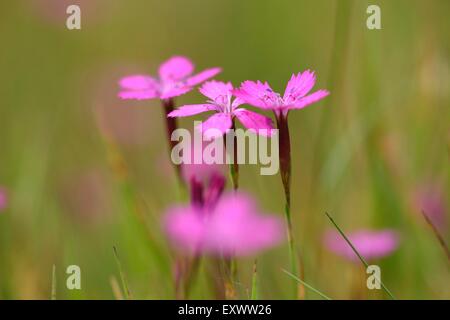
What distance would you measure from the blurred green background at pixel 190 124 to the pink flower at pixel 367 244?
0.04 m

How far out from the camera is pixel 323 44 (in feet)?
7.02

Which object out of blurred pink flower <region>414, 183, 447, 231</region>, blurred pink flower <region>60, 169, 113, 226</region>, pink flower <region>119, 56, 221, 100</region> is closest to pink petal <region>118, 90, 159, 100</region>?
pink flower <region>119, 56, 221, 100</region>

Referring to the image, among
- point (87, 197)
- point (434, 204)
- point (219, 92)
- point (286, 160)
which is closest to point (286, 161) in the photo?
point (286, 160)

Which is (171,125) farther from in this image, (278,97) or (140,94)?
(278,97)

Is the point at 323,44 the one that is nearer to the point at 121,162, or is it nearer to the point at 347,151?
the point at 347,151

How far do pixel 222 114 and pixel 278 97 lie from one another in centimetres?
6

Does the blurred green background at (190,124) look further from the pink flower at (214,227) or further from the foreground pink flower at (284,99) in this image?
the foreground pink flower at (284,99)

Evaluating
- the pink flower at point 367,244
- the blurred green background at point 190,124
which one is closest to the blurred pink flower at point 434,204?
the blurred green background at point 190,124

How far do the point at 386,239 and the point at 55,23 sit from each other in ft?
5.54

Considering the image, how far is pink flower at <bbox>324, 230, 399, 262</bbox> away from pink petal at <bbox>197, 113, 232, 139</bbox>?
48 centimetres

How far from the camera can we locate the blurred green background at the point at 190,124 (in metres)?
1.16

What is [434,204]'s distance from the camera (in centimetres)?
126

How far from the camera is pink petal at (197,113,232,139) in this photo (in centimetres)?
68
